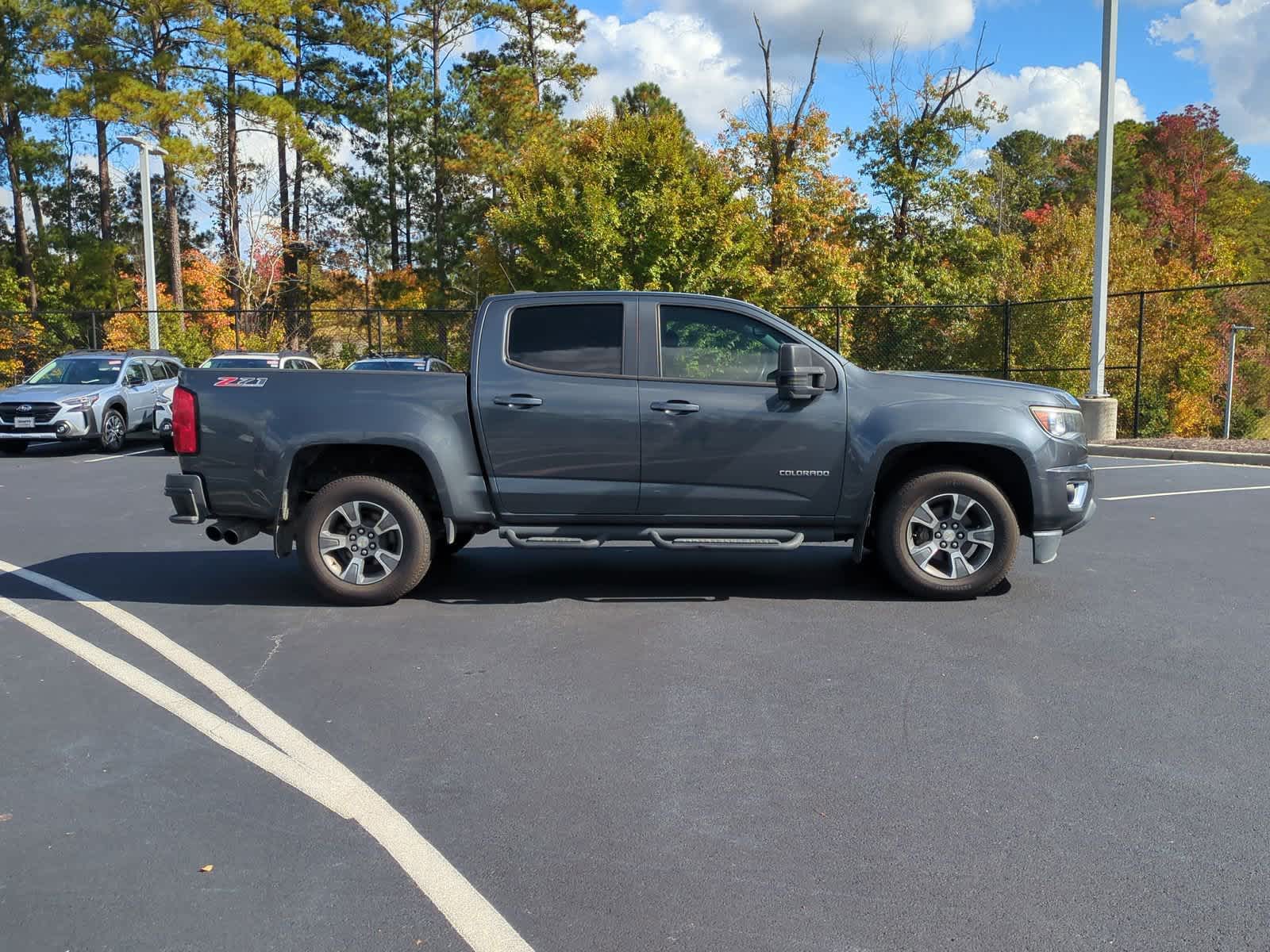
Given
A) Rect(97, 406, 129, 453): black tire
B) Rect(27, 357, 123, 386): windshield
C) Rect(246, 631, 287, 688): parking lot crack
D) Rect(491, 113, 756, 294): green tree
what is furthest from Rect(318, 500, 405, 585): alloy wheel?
Rect(491, 113, 756, 294): green tree

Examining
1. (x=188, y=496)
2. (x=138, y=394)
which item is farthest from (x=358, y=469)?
(x=138, y=394)

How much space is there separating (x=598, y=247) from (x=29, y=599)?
18482 millimetres

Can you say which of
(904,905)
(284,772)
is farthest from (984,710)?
(284,772)

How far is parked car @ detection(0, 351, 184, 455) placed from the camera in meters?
17.7

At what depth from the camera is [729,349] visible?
22.7 feet

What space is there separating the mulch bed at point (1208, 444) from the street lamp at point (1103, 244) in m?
0.49

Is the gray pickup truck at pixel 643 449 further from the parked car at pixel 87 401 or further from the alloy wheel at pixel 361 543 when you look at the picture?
the parked car at pixel 87 401

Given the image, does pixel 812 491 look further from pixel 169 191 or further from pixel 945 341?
pixel 169 191

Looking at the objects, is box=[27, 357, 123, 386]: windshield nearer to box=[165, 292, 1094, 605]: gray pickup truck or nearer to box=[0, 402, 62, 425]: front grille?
box=[0, 402, 62, 425]: front grille

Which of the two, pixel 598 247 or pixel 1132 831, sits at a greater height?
pixel 598 247

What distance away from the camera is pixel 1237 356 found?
39719 mm

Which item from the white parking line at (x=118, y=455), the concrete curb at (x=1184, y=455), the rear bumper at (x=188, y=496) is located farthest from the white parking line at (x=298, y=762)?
the concrete curb at (x=1184, y=455)

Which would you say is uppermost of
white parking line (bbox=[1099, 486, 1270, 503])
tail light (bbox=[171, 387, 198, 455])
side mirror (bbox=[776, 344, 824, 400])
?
side mirror (bbox=[776, 344, 824, 400])

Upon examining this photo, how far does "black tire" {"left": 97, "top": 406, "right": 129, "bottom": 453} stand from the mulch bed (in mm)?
17039
